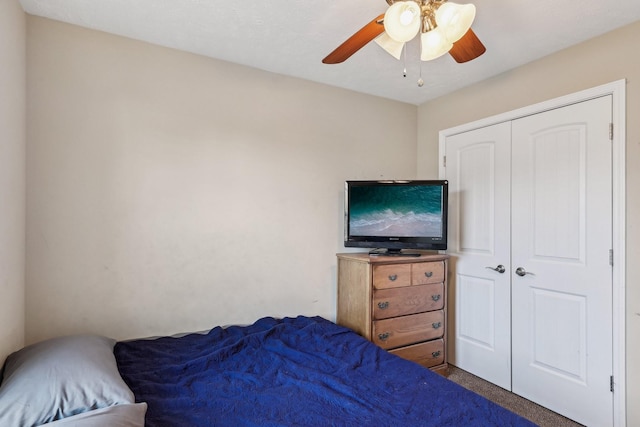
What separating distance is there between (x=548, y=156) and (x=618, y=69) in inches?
24.0

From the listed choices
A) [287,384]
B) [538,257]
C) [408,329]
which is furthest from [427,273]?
[287,384]

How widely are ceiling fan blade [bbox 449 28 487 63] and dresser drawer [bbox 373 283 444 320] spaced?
161 centimetres

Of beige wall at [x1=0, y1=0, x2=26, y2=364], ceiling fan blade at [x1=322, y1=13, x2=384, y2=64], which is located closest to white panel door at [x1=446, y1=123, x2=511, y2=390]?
ceiling fan blade at [x1=322, y1=13, x2=384, y2=64]

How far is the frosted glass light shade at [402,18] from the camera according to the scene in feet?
4.25

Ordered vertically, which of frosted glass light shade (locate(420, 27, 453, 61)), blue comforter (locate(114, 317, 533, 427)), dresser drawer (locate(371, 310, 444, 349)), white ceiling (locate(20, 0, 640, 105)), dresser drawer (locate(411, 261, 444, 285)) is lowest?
dresser drawer (locate(371, 310, 444, 349))

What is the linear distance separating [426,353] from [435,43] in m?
2.25

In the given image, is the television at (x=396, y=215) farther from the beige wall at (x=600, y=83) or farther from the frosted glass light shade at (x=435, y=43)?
the frosted glass light shade at (x=435, y=43)

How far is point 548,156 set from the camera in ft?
7.70

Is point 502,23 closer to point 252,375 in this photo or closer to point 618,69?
point 618,69

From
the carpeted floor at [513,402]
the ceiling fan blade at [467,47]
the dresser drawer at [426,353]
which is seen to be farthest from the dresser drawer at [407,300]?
the ceiling fan blade at [467,47]

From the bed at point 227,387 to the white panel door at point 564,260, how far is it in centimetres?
125

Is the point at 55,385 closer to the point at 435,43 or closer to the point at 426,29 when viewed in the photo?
the point at 435,43

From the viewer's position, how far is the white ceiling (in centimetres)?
182

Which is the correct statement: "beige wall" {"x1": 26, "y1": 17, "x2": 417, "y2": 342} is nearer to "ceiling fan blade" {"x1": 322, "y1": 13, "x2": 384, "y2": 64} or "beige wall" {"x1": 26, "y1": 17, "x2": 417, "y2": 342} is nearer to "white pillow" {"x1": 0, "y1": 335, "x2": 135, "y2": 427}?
"white pillow" {"x1": 0, "y1": 335, "x2": 135, "y2": 427}
